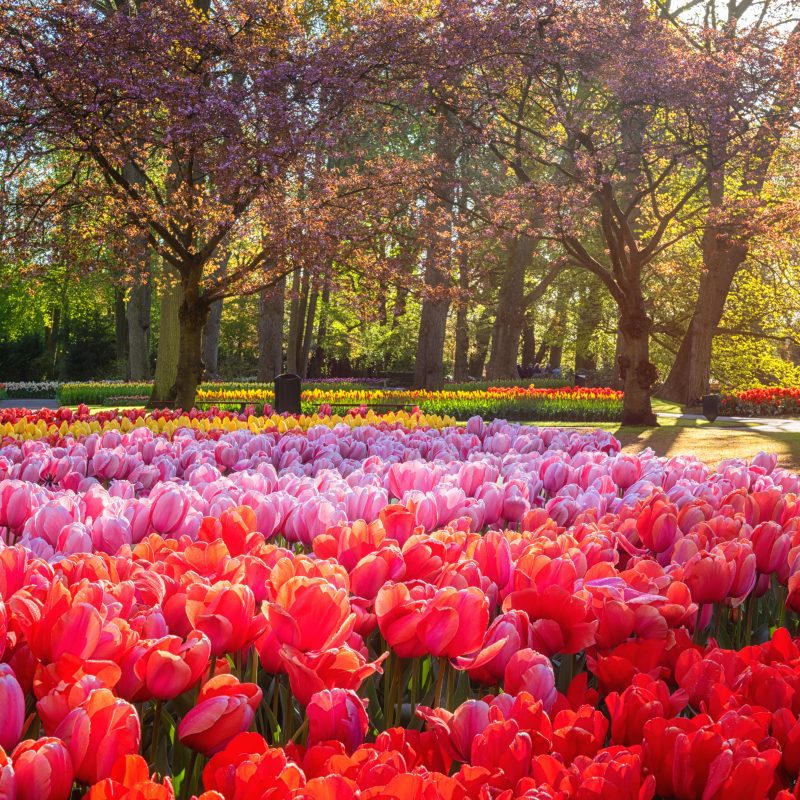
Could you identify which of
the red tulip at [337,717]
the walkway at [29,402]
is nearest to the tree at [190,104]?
the red tulip at [337,717]

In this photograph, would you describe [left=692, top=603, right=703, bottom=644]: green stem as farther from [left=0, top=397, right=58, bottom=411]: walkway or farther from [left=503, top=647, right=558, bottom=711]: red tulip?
[left=0, top=397, right=58, bottom=411]: walkway

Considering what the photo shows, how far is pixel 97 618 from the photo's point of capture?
1713mm

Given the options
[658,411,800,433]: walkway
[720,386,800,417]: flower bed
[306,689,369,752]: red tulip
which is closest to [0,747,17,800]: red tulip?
[306,689,369,752]: red tulip

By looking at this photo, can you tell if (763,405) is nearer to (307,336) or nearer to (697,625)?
(307,336)

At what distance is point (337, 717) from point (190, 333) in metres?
14.6

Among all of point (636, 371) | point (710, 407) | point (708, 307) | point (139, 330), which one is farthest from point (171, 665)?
point (139, 330)

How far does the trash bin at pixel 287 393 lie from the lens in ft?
49.9

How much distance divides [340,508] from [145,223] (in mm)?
12678

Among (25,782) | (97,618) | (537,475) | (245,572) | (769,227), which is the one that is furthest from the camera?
(769,227)

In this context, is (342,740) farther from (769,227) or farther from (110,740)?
(769,227)

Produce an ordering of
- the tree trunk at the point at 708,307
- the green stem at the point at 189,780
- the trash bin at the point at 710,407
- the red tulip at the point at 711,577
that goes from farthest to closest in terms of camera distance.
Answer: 1. the tree trunk at the point at 708,307
2. the trash bin at the point at 710,407
3. the red tulip at the point at 711,577
4. the green stem at the point at 189,780

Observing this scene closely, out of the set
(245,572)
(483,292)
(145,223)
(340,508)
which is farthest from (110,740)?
(483,292)

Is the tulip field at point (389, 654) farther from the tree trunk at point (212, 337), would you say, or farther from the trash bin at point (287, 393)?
the tree trunk at point (212, 337)

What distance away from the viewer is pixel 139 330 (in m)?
40.2
